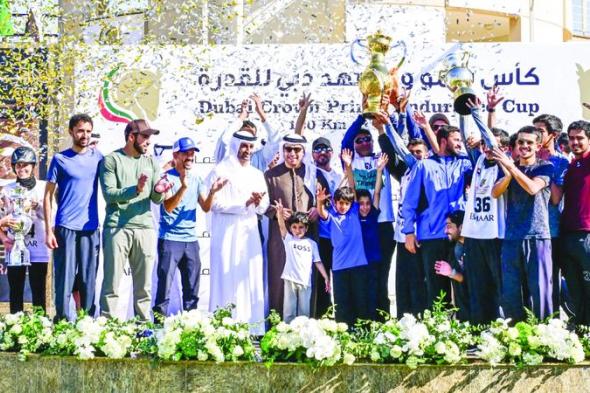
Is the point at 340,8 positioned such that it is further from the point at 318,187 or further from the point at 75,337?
the point at 75,337

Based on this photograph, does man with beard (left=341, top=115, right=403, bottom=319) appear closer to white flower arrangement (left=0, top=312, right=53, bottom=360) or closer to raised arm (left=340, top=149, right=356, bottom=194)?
raised arm (left=340, top=149, right=356, bottom=194)

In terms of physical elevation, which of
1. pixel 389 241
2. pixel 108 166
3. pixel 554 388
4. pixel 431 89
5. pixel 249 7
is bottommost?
pixel 554 388

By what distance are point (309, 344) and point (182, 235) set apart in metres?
3.36

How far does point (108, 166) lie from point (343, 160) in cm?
203

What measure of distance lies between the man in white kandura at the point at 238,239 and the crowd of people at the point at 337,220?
1 cm

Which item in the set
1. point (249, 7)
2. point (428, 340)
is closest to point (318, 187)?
point (428, 340)

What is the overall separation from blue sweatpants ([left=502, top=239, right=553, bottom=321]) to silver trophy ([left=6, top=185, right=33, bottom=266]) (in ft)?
14.4

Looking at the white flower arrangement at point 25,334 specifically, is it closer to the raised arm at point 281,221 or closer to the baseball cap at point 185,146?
the baseball cap at point 185,146

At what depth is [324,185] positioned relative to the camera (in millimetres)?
8445

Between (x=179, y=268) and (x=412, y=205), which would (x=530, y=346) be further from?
(x=179, y=268)

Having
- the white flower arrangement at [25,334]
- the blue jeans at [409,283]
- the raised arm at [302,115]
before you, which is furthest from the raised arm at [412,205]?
the white flower arrangement at [25,334]

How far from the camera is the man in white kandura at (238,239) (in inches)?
316

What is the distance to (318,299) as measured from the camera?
27.2 feet

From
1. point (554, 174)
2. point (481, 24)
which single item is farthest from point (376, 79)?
point (481, 24)
